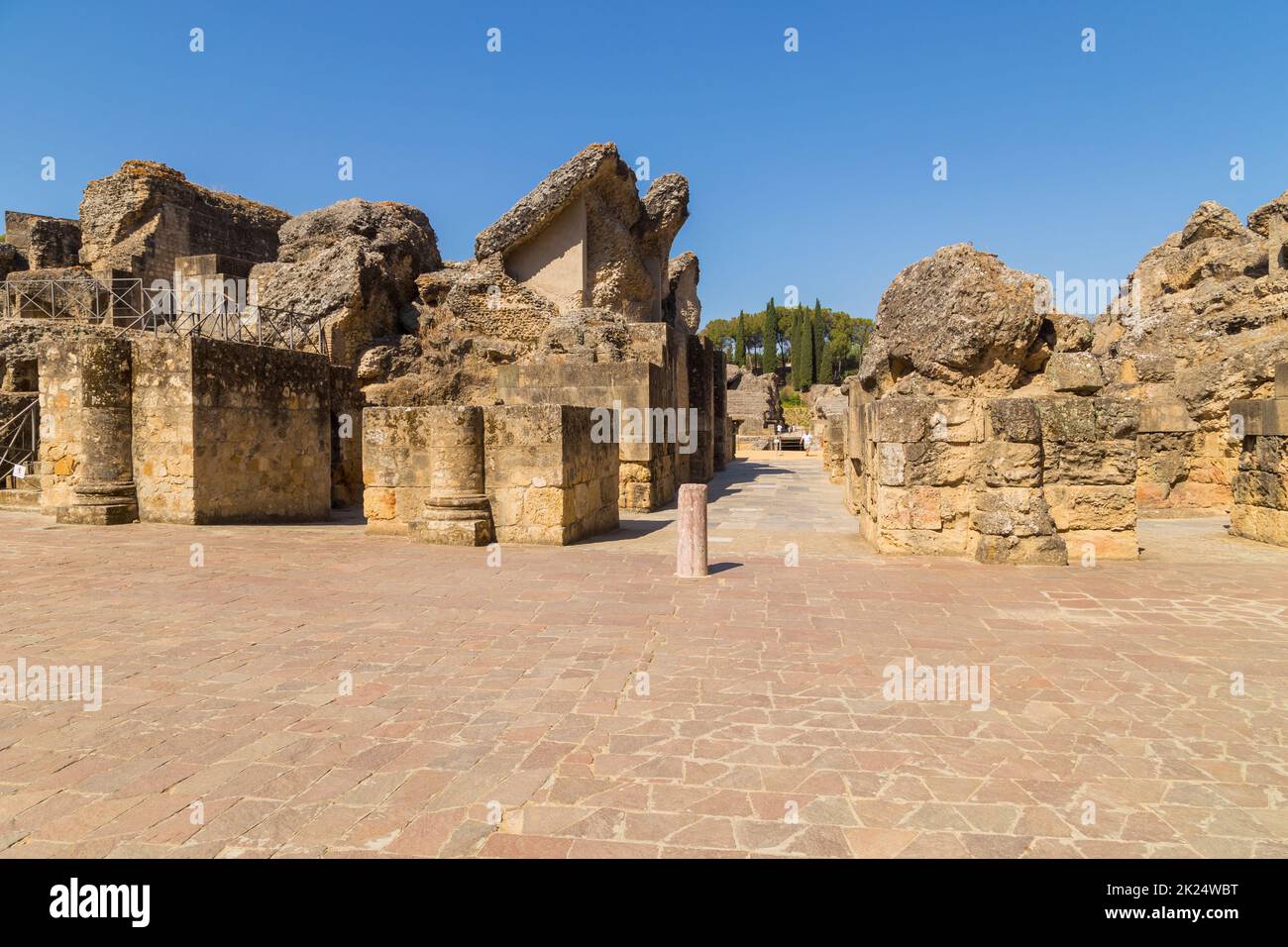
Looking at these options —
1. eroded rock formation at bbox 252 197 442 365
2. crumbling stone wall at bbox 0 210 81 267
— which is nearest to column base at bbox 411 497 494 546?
eroded rock formation at bbox 252 197 442 365

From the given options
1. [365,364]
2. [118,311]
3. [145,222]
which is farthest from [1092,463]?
[145,222]

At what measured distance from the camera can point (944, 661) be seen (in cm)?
430

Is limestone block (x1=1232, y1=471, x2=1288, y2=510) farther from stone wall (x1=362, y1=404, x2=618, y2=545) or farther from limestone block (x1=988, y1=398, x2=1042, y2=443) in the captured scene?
stone wall (x1=362, y1=404, x2=618, y2=545)

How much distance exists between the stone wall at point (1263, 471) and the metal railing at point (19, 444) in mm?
18284

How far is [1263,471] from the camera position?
8.66 meters

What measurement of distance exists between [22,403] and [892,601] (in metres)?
15.7

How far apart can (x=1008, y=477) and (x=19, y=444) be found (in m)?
16.5

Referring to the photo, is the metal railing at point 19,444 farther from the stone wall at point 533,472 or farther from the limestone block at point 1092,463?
the limestone block at point 1092,463

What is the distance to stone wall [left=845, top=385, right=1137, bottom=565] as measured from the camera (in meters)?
7.41

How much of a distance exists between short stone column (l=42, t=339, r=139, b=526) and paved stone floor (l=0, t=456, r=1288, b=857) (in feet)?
9.91

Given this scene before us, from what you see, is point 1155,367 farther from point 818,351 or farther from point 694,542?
point 818,351

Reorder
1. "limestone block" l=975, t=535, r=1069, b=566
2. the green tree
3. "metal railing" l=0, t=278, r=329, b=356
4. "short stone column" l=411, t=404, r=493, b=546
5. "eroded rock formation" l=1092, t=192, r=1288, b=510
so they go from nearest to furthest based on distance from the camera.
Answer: "limestone block" l=975, t=535, r=1069, b=566, "short stone column" l=411, t=404, r=493, b=546, "eroded rock formation" l=1092, t=192, r=1288, b=510, "metal railing" l=0, t=278, r=329, b=356, the green tree

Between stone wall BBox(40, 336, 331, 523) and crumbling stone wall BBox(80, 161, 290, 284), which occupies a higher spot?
crumbling stone wall BBox(80, 161, 290, 284)

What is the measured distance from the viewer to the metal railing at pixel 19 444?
12.5 metres
